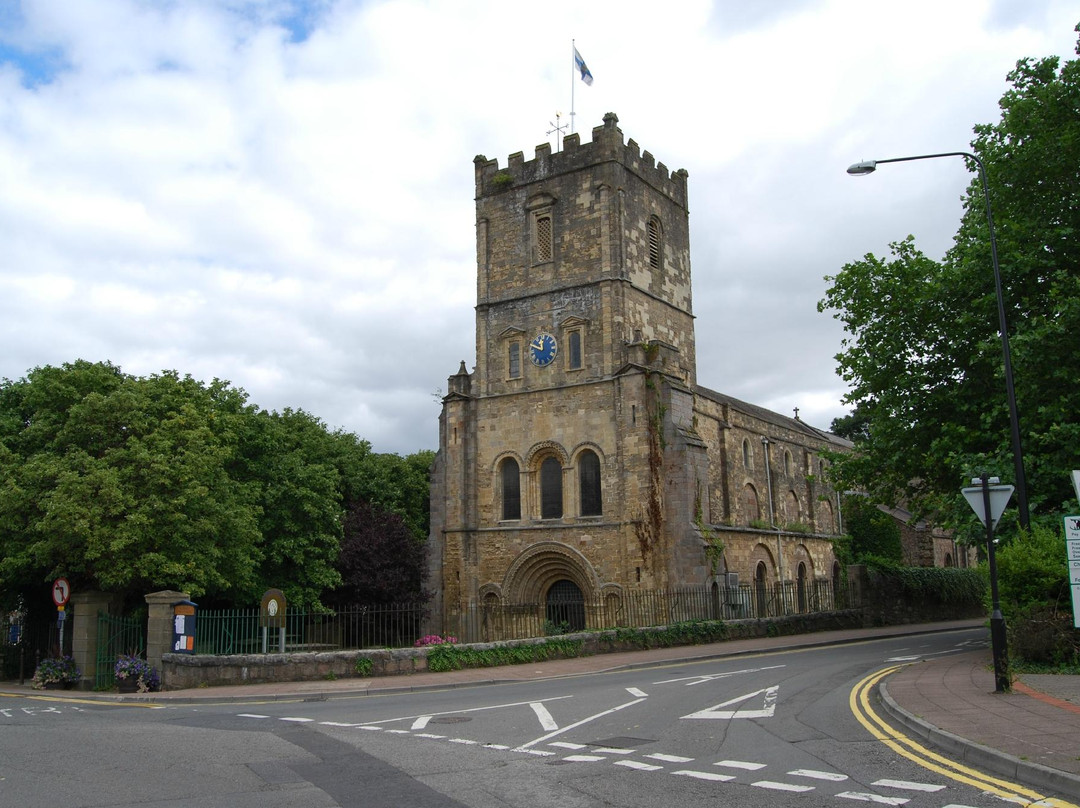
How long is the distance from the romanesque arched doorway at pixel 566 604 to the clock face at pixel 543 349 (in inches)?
324

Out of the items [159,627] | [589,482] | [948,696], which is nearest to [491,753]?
[948,696]

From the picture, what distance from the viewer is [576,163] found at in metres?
35.0

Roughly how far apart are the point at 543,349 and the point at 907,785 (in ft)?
91.8

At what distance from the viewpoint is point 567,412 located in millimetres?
33688

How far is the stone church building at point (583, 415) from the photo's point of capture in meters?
31.5

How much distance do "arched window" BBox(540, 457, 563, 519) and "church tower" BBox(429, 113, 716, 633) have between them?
0.05 metres

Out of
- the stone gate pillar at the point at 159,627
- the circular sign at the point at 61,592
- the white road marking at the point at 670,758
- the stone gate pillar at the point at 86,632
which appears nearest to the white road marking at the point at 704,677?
the white road marking at the point at 670,758

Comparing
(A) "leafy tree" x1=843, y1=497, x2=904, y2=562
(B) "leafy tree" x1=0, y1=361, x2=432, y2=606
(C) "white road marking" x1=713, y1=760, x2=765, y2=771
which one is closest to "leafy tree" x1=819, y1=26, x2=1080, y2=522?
(C) "white road marking" x1=713, y1=760, x2=765, y2=771

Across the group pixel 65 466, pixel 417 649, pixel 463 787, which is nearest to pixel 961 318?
pixel 417 649

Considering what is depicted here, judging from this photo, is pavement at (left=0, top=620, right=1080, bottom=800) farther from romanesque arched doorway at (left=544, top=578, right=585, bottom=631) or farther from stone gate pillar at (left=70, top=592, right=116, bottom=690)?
romanesque arched doorway at (left=544, top=578, right=585, bottom=631)

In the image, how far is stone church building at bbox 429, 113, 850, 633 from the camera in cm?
3152

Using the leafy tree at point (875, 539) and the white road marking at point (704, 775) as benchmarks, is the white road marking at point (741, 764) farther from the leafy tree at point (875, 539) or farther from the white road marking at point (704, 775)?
the leafy tree at point (875, 539)

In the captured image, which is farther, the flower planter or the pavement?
the flower planter

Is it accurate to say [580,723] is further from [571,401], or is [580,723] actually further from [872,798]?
[571,401]
